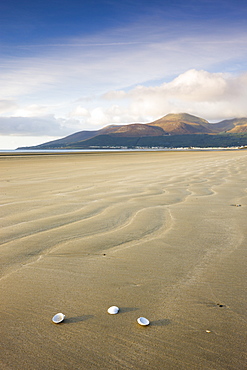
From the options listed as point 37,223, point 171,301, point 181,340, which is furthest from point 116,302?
point 37,223

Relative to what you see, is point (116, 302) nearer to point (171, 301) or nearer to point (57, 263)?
point (171, 301)

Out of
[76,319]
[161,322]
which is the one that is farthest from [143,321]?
[76,319]

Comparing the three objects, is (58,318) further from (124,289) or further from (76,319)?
(124,289)

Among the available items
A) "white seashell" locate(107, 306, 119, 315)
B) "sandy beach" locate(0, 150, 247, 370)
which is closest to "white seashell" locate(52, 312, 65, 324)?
"sandy beach" locate(0, 150, 247, 370)

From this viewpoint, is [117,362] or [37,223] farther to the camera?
[37,223]

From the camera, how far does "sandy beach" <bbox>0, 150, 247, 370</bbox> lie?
1242mm

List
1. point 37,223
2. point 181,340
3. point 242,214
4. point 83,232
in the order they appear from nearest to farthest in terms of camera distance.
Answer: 1. point 181,340
2. point 83,232
3. point 37,223
4. point 242,214

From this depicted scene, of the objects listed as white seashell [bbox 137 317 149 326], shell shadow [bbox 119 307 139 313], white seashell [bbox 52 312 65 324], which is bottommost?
shell shadow [bbox 119 307 139 313]

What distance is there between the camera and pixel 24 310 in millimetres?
1556

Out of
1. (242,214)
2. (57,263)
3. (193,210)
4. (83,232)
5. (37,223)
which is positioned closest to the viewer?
(57,263)

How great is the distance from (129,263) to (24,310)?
31.9 inches

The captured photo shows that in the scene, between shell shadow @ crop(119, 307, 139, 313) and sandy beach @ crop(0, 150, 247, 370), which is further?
shell shadow @ crop(119, 307, 139, 313)

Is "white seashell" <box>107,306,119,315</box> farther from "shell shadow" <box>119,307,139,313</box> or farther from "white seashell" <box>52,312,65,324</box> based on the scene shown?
"white seashell" <box>52,312,65,324</box>

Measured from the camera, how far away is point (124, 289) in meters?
1.78
